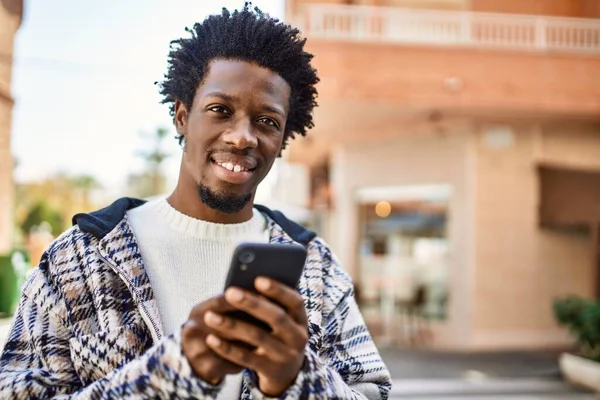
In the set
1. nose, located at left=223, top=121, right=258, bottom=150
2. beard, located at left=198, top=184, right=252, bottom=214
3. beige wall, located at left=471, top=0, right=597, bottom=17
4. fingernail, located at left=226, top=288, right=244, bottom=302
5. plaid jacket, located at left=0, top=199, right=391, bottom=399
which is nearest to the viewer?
fingernail, located at left=226, top=288, right=244, bottom=302

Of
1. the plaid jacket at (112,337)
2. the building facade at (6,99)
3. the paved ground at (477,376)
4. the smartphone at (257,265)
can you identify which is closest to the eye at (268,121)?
the plaid jacket at (112,337)

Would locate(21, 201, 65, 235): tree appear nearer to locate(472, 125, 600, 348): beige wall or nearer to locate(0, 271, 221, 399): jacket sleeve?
locate(472, 125, 600, 348): beige wall

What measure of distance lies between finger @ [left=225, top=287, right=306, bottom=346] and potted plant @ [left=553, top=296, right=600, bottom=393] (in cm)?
771

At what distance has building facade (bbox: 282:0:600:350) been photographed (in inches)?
408

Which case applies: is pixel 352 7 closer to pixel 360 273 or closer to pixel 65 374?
pixel 360 273

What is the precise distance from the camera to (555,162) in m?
11.9

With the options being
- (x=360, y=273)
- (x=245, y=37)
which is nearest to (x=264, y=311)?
(x=245, y=37)

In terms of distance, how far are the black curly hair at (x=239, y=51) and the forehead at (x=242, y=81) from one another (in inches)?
0.8

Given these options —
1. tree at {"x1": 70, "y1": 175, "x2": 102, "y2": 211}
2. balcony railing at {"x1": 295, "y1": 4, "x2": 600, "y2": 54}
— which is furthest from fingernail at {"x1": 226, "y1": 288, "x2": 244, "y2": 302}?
tree at {"x1": 70, "y1": 175, "x2": 102, "y2": 211}

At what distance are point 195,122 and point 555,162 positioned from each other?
11.3m

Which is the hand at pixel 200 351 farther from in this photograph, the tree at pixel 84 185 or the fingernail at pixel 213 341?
the tree at pixel 84 185

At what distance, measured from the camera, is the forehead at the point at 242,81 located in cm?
154

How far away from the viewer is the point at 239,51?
1.60m

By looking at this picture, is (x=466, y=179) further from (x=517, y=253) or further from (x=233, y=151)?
(x=233, y=151)
